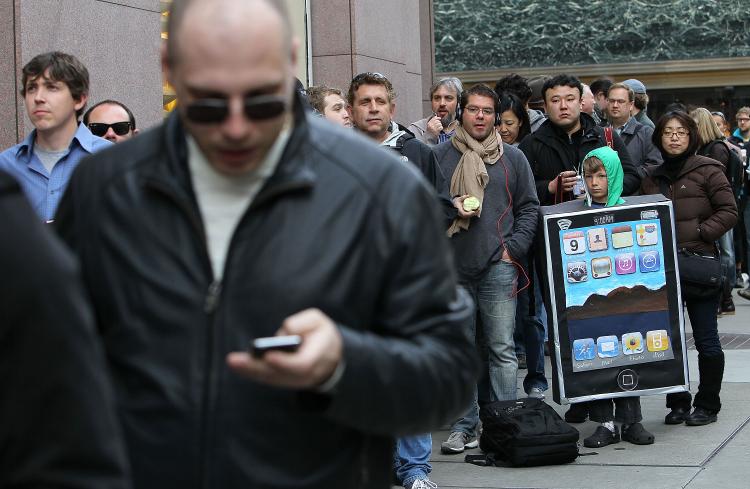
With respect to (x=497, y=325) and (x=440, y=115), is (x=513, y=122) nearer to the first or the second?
(x=440, y=115)

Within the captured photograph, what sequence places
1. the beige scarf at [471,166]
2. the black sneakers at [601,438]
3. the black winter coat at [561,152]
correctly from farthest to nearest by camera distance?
1. the black winter coat at [561,152]
2. the black sneakers at [601,438]
3. the beige scarf at [471,166]

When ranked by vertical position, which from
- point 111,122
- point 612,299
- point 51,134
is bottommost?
point 612,299

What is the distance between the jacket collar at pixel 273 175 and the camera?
238cm

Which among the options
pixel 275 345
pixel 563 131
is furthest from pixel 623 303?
pixel 275 345

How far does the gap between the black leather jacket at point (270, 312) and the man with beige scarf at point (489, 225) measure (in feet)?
18.8

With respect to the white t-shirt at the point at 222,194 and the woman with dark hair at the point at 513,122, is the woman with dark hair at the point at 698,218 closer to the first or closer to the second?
the woman with dark hair at the point at 513,122

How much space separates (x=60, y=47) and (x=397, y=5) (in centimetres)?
611

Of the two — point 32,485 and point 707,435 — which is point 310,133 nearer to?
point 32,485

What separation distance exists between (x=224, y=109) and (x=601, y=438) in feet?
21.3

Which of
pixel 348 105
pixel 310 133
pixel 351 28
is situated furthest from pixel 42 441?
pixel 351 28

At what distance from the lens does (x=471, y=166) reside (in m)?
8.31

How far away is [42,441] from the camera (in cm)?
166

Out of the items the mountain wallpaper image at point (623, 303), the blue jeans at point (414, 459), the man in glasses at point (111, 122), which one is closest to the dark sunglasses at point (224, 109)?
the blue jeans at point (414, 459)

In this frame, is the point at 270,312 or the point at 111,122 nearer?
the point at 270,312
